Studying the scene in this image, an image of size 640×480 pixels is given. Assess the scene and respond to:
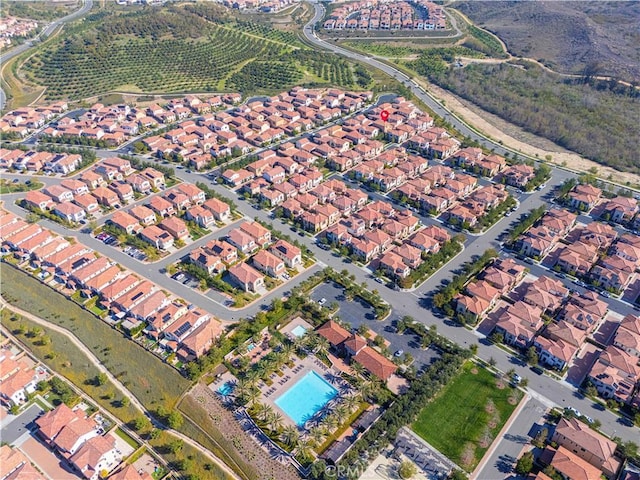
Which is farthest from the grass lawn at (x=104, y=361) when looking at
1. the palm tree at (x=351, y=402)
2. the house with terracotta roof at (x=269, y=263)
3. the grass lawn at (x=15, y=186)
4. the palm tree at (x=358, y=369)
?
the grass lawn at (x=15, y=186)

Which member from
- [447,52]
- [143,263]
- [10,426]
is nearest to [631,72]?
[447,52]

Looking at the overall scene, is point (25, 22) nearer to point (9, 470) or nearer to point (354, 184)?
point (354, 184)

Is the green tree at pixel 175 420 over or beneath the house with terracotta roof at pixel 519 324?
beneath

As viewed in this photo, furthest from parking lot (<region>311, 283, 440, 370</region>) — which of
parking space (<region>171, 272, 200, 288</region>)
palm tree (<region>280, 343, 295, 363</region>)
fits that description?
parking space (<region>171, 272, 200, 288</region>)

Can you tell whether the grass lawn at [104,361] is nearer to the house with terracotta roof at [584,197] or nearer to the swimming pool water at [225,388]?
the swimming pool water at [225,388]

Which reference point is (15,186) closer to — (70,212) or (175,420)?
(70,212)

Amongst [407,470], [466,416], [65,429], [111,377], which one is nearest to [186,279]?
[111,377]
